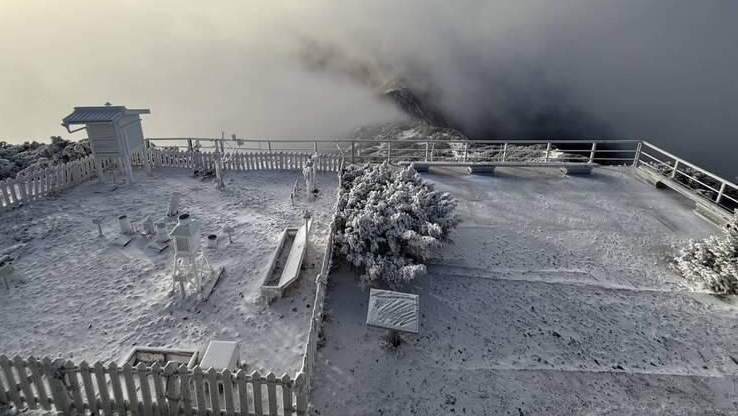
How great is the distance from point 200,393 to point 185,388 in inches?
8.6

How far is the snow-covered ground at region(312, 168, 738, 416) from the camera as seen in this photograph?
5.98 m

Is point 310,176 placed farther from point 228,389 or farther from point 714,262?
point 714,262

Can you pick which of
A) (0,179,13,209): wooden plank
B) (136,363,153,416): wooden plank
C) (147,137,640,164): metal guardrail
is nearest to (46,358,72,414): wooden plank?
(136,363,153,416): wooden plank

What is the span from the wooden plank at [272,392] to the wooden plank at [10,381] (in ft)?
11.3

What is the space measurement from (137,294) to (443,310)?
19.9 ft

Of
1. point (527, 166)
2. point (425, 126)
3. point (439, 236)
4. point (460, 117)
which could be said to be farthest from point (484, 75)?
point (439, 236)

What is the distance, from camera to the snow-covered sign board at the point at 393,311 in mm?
6488

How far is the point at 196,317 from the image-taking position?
24.8ft

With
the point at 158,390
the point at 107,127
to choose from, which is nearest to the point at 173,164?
the point at 107,127

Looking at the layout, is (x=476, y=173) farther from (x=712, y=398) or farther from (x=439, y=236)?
(x=712, y=398)

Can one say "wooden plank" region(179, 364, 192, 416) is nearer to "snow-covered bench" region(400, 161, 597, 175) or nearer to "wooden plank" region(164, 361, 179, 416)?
"wooden plank" region(164, 361, 179, 416)

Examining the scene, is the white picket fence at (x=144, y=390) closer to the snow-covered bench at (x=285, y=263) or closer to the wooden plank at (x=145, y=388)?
the wooden plank at (x=145, y=388)

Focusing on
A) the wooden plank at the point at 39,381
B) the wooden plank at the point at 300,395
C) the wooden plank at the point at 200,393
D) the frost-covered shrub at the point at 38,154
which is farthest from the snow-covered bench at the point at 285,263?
the frost-covered shrub at the point at 38,154

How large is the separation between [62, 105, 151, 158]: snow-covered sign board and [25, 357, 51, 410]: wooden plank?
32.4 feet
